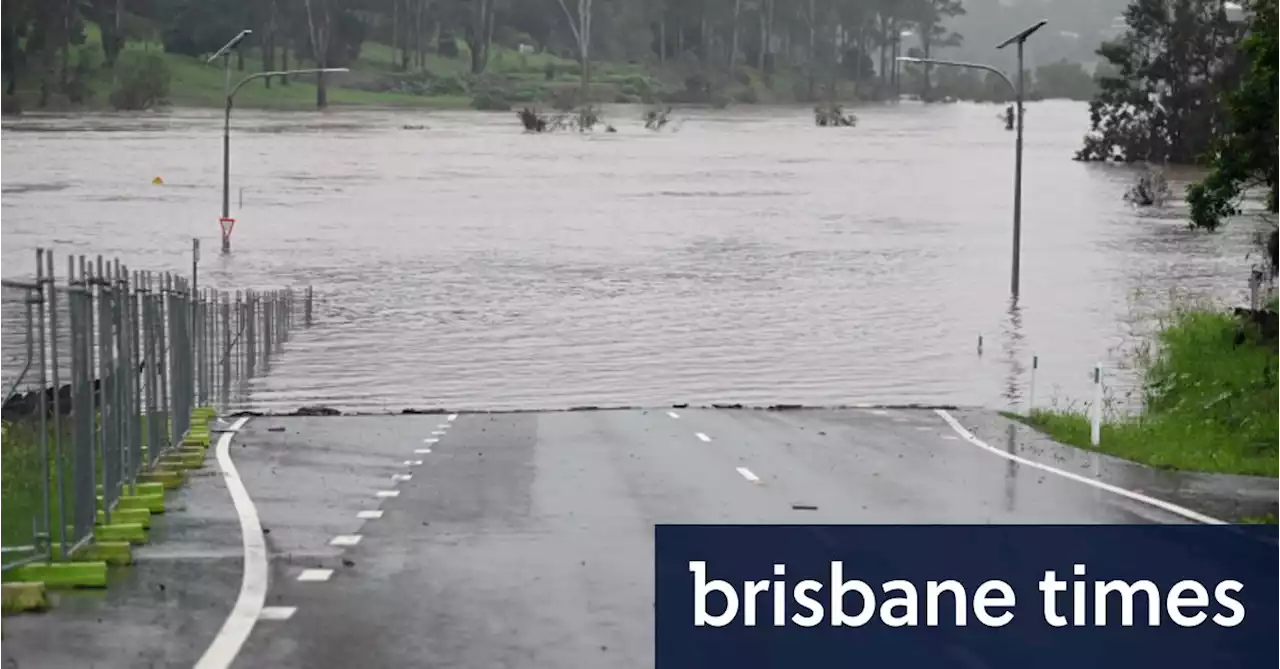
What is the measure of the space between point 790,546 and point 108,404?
5233mm

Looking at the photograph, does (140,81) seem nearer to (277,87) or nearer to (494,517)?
(277,87)

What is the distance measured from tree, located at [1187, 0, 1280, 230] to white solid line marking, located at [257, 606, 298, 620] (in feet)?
68.1

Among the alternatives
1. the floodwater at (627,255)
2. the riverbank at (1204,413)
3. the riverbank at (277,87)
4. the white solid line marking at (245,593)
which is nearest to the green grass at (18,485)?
the white solid line marking at (245,593)

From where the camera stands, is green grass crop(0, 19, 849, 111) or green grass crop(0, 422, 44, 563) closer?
green grass crop(0, 422, 44, 563)

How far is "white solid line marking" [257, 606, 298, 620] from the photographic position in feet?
40.1

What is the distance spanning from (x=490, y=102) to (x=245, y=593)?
185 meters

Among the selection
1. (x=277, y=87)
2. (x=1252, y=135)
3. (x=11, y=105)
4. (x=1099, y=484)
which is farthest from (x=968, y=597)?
(x=277, y=87)

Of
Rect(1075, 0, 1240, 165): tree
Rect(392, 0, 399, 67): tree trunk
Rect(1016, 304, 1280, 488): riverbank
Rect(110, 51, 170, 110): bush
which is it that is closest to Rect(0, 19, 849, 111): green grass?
Rect(392, 0, 399, 67): tree trunk

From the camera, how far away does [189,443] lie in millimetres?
22516

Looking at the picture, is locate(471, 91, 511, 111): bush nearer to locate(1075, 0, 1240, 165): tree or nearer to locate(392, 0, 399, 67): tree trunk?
locate(392, 0, 399, 67): tree trunk

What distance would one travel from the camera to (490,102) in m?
196

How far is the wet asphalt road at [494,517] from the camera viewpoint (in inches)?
453

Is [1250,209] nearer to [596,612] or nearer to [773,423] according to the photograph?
[773,423]

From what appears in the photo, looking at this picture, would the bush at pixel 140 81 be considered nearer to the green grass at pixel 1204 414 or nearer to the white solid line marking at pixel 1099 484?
the green grass at pixel 1204 414
